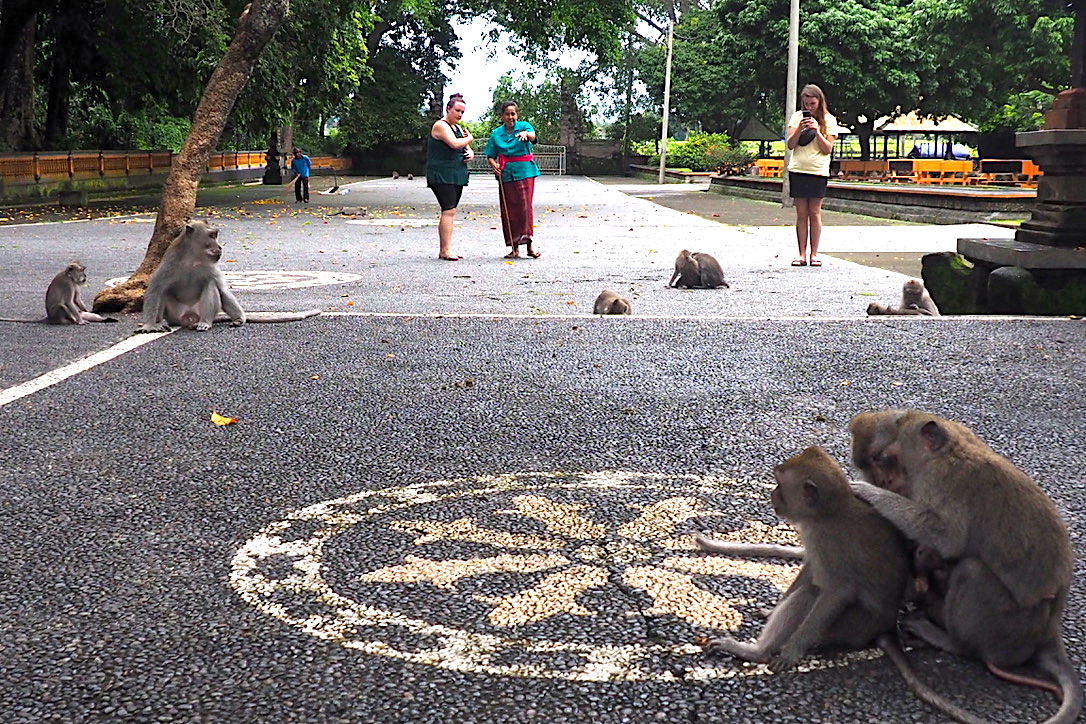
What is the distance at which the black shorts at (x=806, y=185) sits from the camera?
1215cm

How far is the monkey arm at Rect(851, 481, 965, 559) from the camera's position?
106 inches

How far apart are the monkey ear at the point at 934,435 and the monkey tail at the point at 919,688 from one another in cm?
47

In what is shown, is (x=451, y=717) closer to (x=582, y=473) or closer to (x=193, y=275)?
(x=582, y=473)

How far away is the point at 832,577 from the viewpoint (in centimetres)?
271

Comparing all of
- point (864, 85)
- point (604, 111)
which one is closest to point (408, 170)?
point (604, 111)

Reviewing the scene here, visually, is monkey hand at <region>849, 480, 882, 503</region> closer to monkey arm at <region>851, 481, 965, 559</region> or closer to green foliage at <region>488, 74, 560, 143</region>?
monkey arm at <region>851, 481, 965, 559</region>

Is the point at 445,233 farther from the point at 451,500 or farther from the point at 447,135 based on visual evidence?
the point at 451,500

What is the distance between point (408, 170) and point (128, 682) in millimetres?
60253

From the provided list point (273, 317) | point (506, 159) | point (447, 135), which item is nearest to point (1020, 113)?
point (506, 159)

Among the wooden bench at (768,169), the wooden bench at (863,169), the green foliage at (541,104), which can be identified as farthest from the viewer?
the green foliage at (541,104)

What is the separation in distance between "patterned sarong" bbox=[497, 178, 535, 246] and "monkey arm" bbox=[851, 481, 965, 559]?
1107 centimetres

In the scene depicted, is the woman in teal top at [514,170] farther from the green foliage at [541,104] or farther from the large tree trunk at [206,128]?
the green foliage at [541,104]

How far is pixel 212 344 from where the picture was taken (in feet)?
23.9

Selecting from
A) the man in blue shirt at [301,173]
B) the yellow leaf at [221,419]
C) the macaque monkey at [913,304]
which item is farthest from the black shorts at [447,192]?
the man in blue shirt at [301,173]
